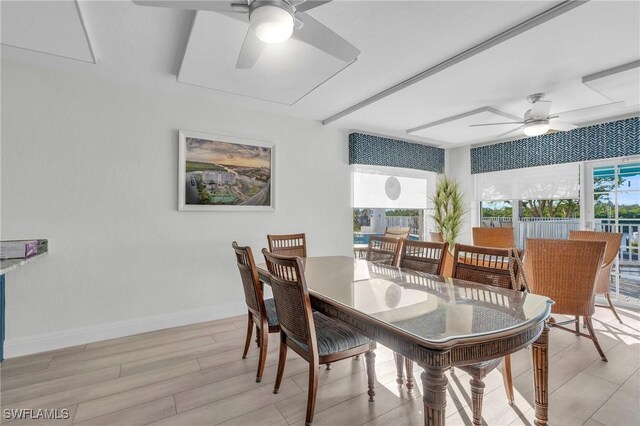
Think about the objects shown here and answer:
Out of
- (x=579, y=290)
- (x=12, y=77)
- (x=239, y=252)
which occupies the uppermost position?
(x=12, y=77)

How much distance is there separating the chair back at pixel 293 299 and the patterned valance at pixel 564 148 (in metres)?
4.58

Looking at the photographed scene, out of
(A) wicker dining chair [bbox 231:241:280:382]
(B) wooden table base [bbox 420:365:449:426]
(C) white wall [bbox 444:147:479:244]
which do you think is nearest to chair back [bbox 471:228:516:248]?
(C) white wall [bbox 444:147:479:244]

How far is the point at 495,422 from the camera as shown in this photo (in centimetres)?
173

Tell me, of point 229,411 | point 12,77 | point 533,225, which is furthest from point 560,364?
point 12,77

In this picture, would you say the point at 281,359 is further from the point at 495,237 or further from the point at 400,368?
the point at 495,237

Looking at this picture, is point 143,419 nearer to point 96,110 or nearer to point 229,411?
point 229,411

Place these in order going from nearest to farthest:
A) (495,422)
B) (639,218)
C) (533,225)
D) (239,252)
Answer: (495,422), (239,252), (639,218), (533,225)

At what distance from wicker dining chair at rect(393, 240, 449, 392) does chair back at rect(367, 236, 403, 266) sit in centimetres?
11

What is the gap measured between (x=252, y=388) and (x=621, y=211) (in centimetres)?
500

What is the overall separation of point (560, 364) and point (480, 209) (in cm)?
350

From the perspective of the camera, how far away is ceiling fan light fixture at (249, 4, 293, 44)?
144 centimetres

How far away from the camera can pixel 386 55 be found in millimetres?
2396

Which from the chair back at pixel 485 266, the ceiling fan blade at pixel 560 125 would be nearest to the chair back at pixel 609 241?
the ceiling fan blade at pixel 560 125

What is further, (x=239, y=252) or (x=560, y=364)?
(x=560, y=364)
